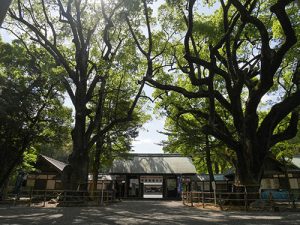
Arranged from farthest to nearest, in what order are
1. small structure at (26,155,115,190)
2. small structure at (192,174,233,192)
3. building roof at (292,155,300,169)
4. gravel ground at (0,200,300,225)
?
small structure at (26,155,115,190) → building roof at (292,155,300,169) → small structure at (192,174,233,192) → gravel ground at (0,200,300,225)

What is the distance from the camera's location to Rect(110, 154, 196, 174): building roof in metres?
33.6

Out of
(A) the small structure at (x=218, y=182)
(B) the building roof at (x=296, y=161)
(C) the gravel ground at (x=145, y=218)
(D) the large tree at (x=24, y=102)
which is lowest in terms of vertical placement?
(C) the gravel ground at (x=145, y=218)

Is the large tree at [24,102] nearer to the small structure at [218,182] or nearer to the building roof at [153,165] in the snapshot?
the building roof at [153,165]

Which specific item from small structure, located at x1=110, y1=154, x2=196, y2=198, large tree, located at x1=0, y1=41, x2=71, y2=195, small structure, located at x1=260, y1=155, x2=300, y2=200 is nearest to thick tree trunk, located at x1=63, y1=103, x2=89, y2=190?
large tree, located at x1=0, y1=41, x2=71, y2=195

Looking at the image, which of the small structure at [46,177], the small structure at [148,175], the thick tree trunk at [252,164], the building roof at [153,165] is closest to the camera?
the thick tree trunk at [252,164]

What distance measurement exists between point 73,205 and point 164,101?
10.9 m

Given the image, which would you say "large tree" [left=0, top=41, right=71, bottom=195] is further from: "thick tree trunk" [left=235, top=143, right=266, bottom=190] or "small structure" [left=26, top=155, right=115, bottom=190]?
"thick tree trunk" [left=235, top=143, right=266, bottom=190]

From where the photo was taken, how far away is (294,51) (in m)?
16.1

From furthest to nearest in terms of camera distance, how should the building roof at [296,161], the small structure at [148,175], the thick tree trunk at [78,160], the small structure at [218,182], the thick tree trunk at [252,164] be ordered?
the small structure at [148,175]
the building roof at [296,161]
the small structure at [218,182]
the thick tree trunk at [78,160]
the thick tree trunk at [252,164]

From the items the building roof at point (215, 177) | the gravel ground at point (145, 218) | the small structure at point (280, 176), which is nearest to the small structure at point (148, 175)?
the building roof at point (215, 177)

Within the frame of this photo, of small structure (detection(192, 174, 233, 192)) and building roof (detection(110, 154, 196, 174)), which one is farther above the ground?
building roof (detection(110, 154, 196, 174))

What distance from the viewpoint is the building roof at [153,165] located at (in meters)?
33.6

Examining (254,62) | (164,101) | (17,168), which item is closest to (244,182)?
(254,62)

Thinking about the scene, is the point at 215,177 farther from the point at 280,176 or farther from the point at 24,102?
the point at 24,102
